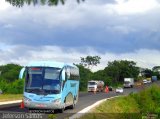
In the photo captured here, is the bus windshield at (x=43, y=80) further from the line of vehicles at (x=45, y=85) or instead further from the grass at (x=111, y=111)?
the grass at (x=111, y=111)

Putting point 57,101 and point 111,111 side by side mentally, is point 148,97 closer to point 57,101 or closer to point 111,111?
point 111,111

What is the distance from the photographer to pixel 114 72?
174 m

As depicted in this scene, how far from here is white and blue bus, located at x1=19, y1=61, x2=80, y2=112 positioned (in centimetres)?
2497

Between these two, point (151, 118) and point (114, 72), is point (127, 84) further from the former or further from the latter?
point (151, 118)

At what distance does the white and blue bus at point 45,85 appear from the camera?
25.0 m

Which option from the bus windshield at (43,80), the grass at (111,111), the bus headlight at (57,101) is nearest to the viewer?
the grass at (111,111)

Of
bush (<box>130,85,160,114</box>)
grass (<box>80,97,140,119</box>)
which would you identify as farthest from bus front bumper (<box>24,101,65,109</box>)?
bush (<box>130,85,160,114</box>)

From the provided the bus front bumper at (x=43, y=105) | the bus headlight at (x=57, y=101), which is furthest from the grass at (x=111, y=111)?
the bus front bumper at (x=43, y=105)

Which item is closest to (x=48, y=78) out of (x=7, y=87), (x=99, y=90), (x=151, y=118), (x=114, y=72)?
(x=151, y=118)

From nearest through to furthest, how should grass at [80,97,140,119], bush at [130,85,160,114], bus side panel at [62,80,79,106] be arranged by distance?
1. grass at [80,97,140,119]
2. bus side panel at [62,80,79,106]
3. bush at [130,85,160,114]

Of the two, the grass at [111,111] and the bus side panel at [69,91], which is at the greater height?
the bus side panel at [69,91]

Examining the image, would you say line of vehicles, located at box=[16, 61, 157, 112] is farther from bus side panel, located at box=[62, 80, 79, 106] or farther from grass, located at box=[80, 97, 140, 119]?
grass, located at box=[80, 97, 140, 119]

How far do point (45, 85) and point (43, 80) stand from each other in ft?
0.98

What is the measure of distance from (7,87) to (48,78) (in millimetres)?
43748
